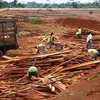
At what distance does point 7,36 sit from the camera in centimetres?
1770

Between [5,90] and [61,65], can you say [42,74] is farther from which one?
[5,90]

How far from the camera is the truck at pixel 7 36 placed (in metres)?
17.3

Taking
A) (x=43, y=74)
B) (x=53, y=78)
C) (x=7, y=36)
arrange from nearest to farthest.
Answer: (x=53, y=78), (x=43, y=74), (x=7, y=36)

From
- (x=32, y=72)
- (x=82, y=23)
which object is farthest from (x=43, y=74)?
(x=82, y=23)

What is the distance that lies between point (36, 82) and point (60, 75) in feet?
4.81

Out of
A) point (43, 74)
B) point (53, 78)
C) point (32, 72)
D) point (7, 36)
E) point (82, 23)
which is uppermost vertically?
point (7, 36)

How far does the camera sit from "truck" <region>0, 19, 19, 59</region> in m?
17.3

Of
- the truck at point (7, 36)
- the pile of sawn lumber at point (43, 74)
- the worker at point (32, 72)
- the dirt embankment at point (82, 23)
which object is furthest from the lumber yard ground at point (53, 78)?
the dirt embankment at point (82, 23)

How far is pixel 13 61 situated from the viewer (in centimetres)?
1412

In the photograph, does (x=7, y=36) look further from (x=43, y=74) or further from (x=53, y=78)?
(x=53, y=78)

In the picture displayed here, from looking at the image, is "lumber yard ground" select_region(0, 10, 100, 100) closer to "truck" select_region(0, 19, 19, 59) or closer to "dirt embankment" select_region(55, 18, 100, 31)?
"truck" select_region(0, 19, 19, 59)

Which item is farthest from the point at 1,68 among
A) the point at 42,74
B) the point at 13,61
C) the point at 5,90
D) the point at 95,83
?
the point at 95,83

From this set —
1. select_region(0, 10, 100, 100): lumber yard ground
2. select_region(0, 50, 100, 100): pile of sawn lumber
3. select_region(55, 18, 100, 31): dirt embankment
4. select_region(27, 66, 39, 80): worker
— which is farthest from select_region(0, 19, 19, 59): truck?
select_region(55, 18, 100, 31): dirt embankment

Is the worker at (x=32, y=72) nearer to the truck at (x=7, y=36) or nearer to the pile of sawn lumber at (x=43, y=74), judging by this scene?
the pile of sawn lumber at (x=43, y=74)
